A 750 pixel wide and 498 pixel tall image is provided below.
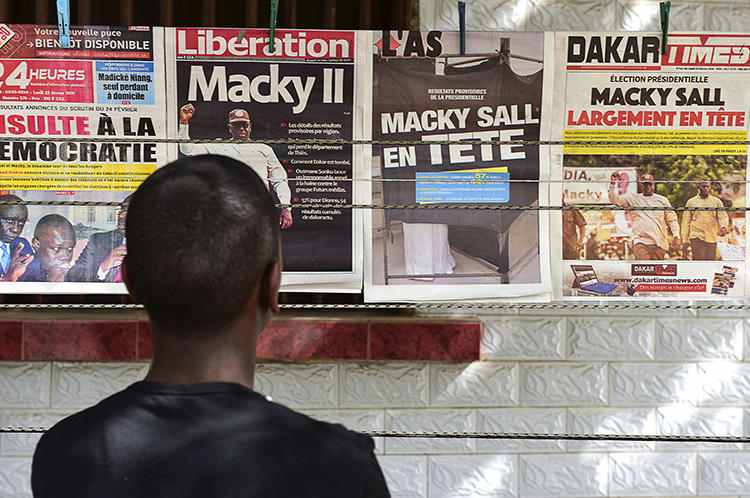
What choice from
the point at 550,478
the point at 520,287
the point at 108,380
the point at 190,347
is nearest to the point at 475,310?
the point at 520,287

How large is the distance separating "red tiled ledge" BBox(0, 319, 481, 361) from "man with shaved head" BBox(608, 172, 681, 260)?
0.51 meters

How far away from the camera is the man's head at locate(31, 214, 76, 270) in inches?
76.5

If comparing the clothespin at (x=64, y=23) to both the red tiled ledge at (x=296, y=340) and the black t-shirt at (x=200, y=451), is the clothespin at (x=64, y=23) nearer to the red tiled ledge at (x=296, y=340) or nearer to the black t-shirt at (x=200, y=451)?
the red tiled ledge at (x=296, y=340)

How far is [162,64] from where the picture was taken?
194cm

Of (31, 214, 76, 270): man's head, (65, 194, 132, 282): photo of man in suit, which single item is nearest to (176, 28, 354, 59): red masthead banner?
(65, 194, 132, 282): photo of man in suit

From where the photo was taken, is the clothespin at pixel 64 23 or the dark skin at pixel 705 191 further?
the dark skin at pixel 705 191

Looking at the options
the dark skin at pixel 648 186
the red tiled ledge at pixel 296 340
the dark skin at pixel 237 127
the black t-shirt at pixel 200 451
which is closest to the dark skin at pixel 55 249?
the red tiled ledge at pixel 296 340

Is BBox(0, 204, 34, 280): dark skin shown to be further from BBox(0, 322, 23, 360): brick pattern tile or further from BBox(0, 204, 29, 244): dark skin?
BBox(0, 322, 23, 360): brick pattern tile

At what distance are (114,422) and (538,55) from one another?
1532 mm

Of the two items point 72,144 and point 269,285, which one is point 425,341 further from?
point 269,285

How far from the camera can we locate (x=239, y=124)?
2.01 metres

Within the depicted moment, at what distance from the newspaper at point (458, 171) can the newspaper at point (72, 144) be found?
0.58 metres

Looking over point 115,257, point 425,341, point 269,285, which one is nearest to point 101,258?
point 115,257

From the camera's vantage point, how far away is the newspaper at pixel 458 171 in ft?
6.52
